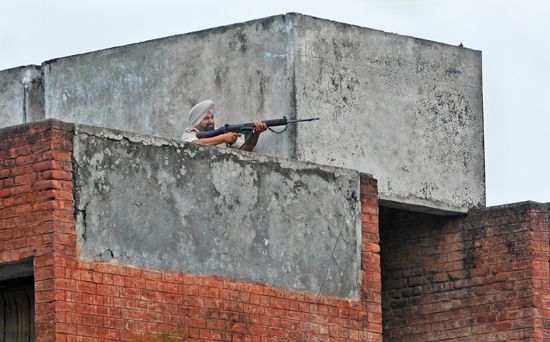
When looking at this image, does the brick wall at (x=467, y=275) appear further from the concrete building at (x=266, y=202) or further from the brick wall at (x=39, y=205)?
the brick wall at (x=39, y=205)

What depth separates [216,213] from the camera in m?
21.2

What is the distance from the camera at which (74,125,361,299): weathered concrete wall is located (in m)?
20.4

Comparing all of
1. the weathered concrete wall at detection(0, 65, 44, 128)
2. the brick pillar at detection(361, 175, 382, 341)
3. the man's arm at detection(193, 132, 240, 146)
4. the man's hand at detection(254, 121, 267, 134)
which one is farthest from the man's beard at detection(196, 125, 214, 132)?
the weathered concrete wall at detection(0, 65, 44, 128)

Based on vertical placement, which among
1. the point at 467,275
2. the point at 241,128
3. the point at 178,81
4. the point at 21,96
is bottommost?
the point at 467,275

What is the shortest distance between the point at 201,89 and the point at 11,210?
3.82 metres

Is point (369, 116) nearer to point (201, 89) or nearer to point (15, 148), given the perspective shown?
point (201, 89)

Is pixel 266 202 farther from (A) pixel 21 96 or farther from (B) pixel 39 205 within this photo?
(A) pixel 21 96

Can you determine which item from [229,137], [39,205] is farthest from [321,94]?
[39,205]

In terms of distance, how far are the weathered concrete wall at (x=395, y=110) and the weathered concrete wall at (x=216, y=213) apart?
0.96m

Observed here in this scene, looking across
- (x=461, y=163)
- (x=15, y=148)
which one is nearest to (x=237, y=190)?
(x=15, y=148)

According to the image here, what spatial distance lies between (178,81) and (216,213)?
2844mm

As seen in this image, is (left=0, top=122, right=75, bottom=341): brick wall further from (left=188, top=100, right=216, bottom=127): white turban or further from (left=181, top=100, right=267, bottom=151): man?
(left=188, top=100, right=216, bottom=127): white turban

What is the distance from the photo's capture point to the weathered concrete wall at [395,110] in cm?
2320

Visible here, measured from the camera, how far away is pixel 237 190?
21422 mm
